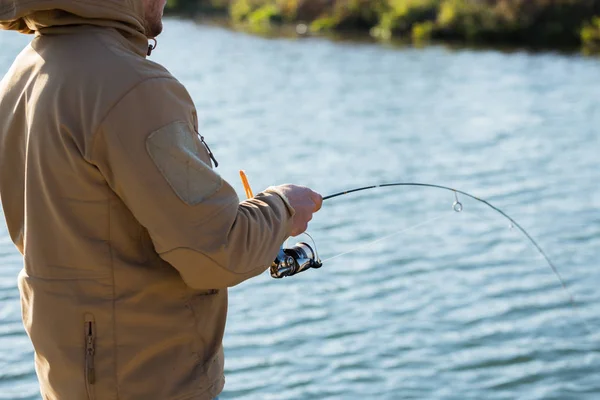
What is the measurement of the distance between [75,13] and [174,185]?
0.36 meters

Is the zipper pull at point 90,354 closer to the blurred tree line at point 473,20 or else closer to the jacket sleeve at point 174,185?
the jacket sleeve at point 174,185

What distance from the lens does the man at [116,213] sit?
1729 mm

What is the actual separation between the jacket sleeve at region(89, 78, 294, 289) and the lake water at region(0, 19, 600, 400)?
301cm

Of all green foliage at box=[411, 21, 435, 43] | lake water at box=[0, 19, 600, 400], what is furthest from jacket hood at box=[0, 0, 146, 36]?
green foliage at box=[411, 21, 435, 43]

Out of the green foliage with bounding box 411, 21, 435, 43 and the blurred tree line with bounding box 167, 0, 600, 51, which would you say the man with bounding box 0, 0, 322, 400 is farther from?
the green foliage with bounding box 411, 21, 435, 43

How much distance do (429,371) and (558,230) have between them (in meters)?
2.98

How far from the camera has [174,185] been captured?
5.71ft

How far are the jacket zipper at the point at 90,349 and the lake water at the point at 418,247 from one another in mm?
2948

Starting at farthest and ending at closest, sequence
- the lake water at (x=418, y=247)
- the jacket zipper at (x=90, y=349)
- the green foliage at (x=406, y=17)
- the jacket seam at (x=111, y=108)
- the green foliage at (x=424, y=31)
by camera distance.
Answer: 1. the green foliage at (x=406, y=17)
2. the green foliage at (x=424, y=31)
3. the lake water at (x=418, y=247)
4. the jacket zipper at (x=90, y=349)
5. the jacket seam at (x=111, y=108)

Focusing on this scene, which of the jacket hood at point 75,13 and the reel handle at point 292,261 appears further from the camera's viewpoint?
the reel handle at point 292,261

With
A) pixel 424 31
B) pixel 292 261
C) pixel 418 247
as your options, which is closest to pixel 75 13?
pixel 292 261

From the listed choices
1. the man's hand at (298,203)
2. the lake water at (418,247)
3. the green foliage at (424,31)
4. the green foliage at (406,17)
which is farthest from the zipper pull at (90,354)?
the green foliage at (406,17)

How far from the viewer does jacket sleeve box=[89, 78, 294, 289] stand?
1.71 meters

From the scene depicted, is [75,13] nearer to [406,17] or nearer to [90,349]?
[90,349]
